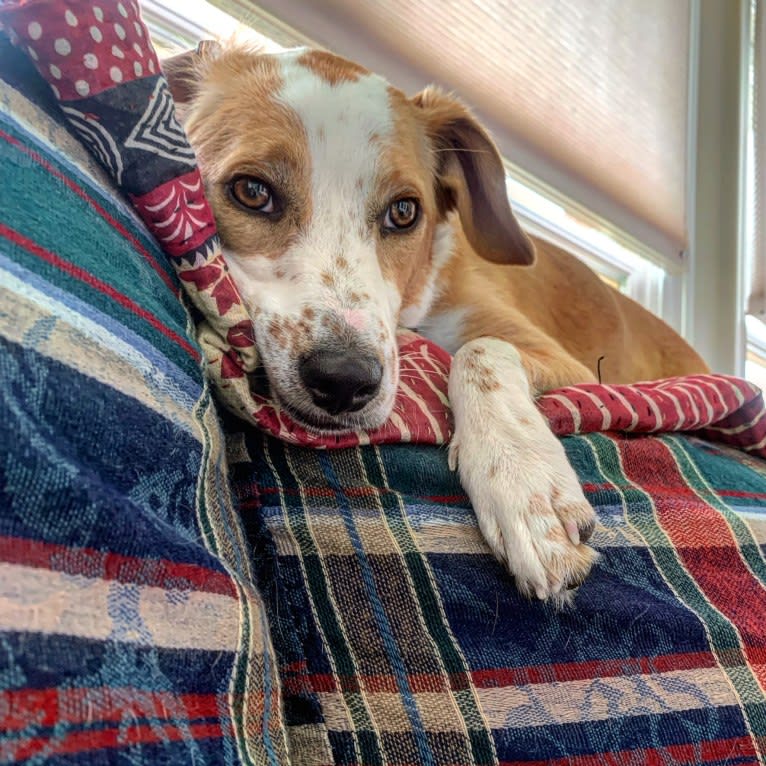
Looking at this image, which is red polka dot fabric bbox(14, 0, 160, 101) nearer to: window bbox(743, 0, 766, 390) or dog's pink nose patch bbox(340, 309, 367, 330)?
dog's pink nose patch bbox(340, 309, 367, 330)

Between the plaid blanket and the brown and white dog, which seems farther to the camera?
the brown and white dog

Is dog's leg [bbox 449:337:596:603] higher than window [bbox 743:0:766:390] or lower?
lower

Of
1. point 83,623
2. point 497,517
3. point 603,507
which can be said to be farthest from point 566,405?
point 83,623

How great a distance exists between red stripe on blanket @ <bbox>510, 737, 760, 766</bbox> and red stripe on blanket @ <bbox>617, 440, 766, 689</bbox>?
0.08m

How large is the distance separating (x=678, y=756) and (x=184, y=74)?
1.16 m

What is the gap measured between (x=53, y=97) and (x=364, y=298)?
0.42 metres

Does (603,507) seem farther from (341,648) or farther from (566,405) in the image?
(341,648)

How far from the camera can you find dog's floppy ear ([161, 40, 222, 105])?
1164mm

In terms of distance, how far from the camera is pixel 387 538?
654 millimetres

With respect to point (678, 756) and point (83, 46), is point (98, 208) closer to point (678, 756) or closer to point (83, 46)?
point (83, 46)

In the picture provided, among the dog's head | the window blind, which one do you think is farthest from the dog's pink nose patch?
the window blind

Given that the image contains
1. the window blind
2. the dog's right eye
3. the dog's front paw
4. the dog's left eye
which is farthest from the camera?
the window blind

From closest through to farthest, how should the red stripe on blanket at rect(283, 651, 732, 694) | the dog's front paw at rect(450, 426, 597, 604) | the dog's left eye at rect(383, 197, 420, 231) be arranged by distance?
1. the red stripe on blanket at rect(283, 651, 732, 694)
2. the dog's front paw at rect(450, 426, 597, 604)
3. the dog's left eye at rect(383, 197, 420, 231)

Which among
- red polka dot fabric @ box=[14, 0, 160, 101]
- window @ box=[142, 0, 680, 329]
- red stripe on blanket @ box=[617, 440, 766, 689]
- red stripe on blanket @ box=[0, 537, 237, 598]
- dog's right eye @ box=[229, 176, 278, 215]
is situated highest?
red polka dot fabric @ box=[14, 0, 160, 101]
